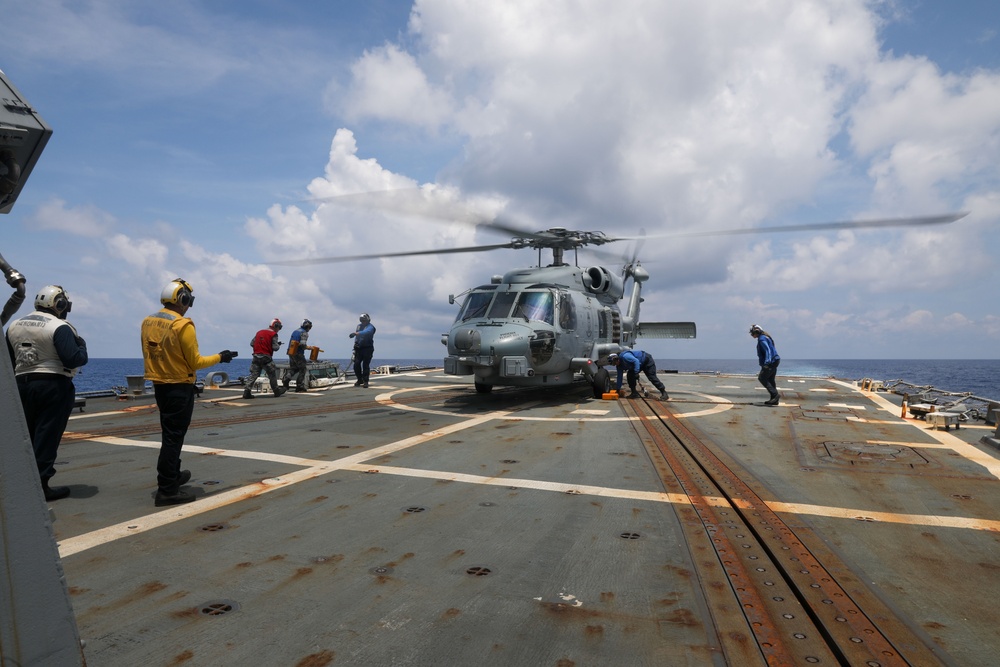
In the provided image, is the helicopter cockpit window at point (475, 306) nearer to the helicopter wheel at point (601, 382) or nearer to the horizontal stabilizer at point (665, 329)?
the helicopter wheel at point (601, 382)

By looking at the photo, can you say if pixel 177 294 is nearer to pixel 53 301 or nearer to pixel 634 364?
pixel 53 301

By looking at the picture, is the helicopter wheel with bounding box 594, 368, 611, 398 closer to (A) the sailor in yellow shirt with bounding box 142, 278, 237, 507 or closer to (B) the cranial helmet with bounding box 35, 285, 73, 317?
(A) the sailor in yellow shirt with bounding box 142, 278, 237, 507

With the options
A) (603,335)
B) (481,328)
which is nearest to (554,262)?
(603,335)

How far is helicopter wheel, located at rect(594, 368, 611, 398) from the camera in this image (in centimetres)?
1329

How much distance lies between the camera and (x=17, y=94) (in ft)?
5.73

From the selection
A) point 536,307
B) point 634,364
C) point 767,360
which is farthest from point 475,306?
point 767,360

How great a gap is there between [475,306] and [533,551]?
350 inches

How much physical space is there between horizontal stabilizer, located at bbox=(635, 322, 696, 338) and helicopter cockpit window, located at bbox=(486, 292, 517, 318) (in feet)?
29.3

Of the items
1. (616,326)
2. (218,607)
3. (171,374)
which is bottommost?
(218,607)

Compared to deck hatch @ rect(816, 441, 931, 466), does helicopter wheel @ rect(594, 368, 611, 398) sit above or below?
above

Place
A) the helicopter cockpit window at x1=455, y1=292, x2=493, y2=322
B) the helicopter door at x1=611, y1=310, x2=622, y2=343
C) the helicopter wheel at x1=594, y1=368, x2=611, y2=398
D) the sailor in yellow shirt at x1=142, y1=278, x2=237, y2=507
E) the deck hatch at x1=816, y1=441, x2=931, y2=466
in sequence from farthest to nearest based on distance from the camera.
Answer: the helicopter door at x1=611, y1=310, x2=622, y2=343, the helicopter wheel at x1=594, y1=368, x2=611, y2=398, the helicopter cockpit window at x1=455, y1=292, x2=493, y2=322, the deck hatch at x1=816, y1=441, x2=931, y2=466, the sailor in yellow shirt at x1=142, y1=278, x2=237, y2=507

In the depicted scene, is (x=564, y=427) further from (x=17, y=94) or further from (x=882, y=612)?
(x=17, y=94)

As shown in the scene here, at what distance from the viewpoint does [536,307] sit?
11.9 meters

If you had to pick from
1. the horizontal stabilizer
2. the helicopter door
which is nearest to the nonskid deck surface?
the helicopter door
